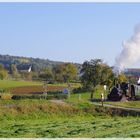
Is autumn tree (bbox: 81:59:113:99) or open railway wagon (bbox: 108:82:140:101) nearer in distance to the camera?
open railway wagon (bbox: 108:82:140:101)

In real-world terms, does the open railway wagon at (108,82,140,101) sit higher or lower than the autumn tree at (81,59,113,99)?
lower

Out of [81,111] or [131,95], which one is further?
[131,95]

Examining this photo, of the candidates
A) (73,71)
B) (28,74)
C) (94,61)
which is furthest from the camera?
(28,74)

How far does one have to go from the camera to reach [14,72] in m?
106

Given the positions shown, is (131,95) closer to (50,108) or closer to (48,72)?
(50,108)

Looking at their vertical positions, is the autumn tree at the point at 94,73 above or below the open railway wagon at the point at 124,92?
above

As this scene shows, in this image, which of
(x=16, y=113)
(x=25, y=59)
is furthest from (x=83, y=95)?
(x=25, y=59)

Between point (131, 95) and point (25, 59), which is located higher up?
point (25, 59)

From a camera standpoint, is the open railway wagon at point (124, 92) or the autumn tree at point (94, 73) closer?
the open railway wagon at point (124, 92)

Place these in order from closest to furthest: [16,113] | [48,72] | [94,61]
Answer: [16,113] → [94,61] → [48,72]

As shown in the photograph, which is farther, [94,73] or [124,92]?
[94,73]

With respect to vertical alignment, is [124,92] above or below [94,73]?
below

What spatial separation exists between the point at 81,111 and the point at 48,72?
5724 cm

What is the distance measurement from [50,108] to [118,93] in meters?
15.4
